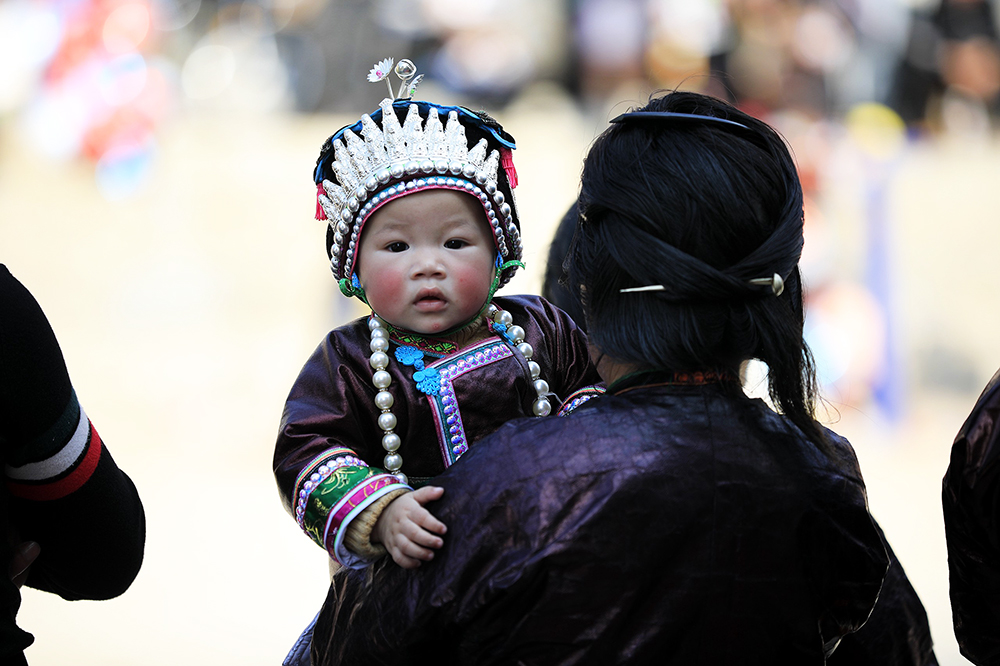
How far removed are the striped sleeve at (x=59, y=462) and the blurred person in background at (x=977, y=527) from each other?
111 centimetres

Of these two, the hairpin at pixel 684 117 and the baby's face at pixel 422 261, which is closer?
the hairpin at pixel 684 117

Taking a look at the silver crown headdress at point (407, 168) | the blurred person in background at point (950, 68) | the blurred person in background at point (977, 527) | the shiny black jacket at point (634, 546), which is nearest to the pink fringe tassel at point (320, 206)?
the silver crown headdress at point (407, 168)

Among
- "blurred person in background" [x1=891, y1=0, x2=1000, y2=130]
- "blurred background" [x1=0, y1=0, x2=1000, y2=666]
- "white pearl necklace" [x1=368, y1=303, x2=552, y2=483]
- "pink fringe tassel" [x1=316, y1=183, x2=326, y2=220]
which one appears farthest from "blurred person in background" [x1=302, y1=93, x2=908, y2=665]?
"blurred person in background" [x1=891, y1=0, x2=1000, y2=130]

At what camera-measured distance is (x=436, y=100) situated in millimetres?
6957

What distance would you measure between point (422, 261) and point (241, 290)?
5.93 meters

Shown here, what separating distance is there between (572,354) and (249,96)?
21.8ft

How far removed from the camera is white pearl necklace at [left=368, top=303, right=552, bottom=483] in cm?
158

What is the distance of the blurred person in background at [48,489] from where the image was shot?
1.13m

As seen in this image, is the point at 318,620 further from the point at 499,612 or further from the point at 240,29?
the point at 240,29

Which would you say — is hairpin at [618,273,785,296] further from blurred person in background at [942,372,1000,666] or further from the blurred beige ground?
the blurred beige ground

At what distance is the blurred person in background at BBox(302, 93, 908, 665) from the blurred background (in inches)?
215

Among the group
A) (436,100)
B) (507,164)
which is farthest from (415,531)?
(436,100)

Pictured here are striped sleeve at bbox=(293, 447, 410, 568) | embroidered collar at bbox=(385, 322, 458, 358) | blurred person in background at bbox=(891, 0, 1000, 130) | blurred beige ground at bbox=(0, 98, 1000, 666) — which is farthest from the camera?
blurred person in background at bbox=(891, 0, 1000, 130)

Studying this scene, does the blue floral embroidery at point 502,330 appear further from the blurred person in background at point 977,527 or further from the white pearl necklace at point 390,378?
the blurred person in background at point 977,527
